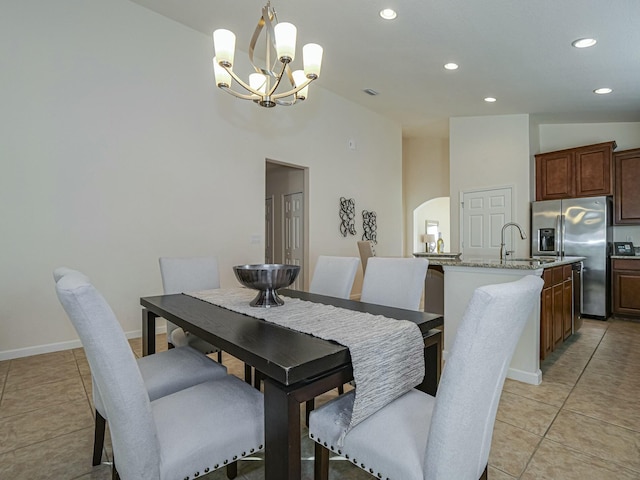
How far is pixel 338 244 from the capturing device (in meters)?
5.87

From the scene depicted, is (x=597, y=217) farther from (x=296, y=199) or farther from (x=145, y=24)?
(x=145, y=24)

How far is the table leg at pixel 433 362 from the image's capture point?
1597 millimetres

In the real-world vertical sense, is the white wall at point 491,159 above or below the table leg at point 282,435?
above

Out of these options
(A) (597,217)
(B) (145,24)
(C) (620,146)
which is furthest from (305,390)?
(C) (620,146)

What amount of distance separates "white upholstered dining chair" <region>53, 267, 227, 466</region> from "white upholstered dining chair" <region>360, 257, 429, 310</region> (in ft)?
3.26

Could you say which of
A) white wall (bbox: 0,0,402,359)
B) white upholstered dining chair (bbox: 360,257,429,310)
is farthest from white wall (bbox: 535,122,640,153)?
white upholstered dining chair (bbox: 360,257,429,310)

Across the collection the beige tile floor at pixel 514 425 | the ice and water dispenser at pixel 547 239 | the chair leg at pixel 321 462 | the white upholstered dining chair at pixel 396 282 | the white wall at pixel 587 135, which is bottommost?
the beige tile floor at pixel 514 425

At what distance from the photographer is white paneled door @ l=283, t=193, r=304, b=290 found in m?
5.68

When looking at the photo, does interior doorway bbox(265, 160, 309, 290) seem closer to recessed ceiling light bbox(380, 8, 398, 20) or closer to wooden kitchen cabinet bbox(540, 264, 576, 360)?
recessed ceiling light bbox(380, 8, 398, 20)

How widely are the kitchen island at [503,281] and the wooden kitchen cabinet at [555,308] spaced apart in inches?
4.2

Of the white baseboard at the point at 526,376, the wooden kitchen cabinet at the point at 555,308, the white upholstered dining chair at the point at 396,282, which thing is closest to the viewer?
the white upholstered dining chair at the point at 396,282

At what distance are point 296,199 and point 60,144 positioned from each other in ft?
10.7

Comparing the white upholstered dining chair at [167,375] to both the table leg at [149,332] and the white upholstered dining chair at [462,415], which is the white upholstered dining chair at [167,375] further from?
the white upholstered dining chair at [462,415]

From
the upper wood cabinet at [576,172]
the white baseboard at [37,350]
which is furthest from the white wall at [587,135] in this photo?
the white baseboard at [37,350]
